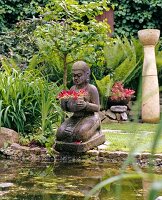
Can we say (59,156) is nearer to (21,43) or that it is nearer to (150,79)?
(150,79)

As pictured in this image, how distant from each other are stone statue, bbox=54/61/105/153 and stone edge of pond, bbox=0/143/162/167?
0.10 m

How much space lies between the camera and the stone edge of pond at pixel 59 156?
591cm

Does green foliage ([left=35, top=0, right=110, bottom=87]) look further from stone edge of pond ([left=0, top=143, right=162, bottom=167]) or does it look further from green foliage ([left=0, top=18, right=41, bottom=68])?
green foliage ([left=0, top=18, right=41, bottom=68])

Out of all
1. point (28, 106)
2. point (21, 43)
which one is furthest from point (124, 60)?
point (28, 106)

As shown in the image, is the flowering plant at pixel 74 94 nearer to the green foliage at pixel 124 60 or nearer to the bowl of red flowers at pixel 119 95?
the bowl of red flowers at pixel 119 95

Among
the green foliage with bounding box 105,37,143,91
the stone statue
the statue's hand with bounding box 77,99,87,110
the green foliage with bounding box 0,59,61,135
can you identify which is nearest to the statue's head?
the stone statue

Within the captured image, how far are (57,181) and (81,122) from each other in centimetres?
158

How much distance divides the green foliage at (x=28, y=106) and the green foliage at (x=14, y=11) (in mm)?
6516

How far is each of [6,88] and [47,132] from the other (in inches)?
33.0

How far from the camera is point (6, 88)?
6.80 meters

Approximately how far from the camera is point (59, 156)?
603cm

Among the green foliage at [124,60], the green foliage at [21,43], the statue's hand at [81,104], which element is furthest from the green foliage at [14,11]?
the statue's hand at [81,104]

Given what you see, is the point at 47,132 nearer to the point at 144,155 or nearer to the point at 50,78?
the point at 144,155

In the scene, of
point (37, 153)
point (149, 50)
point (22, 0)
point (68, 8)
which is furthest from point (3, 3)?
point (37, 153)
